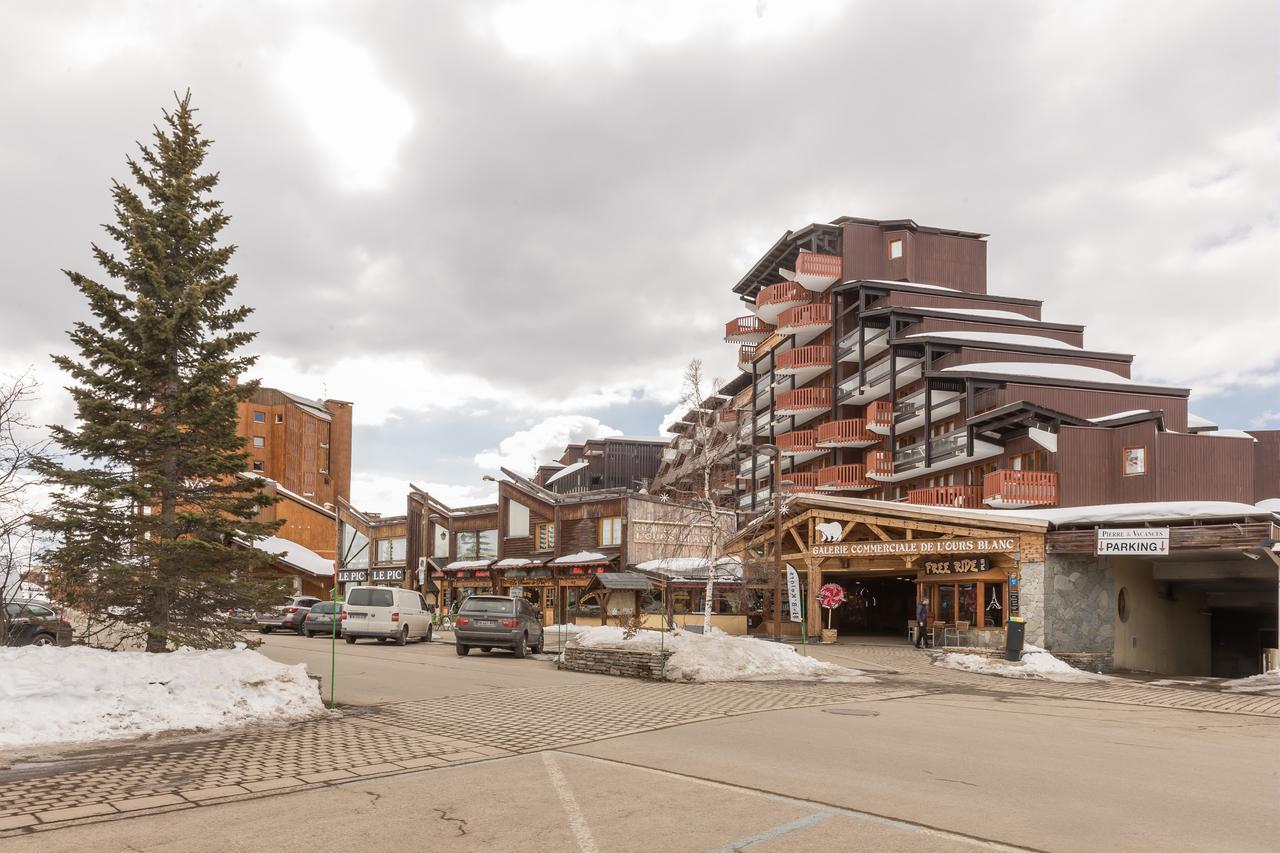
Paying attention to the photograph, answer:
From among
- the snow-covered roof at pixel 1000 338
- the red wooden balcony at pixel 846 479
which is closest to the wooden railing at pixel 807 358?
the red wooden balcony at pixel 846 479

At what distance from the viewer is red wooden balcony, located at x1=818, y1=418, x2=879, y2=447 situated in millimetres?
49812

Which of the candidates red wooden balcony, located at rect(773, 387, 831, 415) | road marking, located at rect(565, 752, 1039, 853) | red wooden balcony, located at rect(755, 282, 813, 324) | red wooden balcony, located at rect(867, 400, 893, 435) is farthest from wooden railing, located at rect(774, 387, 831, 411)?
road marking, located at rect(565, 752, 1039, 853)

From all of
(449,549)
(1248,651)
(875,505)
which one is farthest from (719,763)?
(449,549)

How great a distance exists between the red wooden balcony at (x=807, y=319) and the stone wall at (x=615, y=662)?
36.9 metres

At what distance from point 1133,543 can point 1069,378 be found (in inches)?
784

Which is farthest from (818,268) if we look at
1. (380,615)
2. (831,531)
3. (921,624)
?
(380,615)

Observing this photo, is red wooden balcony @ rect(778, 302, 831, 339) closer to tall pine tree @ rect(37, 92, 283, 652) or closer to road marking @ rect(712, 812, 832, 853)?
tall pine tree @ rect(37, 92, 283, 652)

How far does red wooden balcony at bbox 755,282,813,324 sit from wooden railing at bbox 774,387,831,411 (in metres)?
5.64

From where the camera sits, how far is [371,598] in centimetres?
2825

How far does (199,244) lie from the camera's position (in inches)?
542

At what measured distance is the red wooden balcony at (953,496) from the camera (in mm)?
38938

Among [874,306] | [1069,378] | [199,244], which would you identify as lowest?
[199,244]

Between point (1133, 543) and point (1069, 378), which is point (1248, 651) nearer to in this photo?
point (1069, 378)

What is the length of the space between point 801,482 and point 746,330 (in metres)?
15.2
